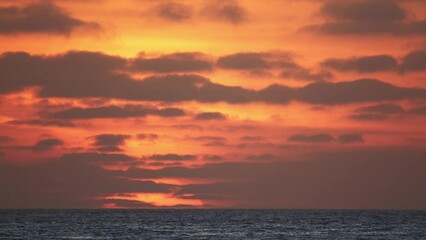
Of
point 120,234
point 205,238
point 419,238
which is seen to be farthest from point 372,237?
point 120,234

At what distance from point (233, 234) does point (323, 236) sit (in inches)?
563

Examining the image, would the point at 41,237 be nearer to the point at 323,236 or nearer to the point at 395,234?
the point at 323,236

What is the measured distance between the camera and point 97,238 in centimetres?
11394

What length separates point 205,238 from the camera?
377 ft

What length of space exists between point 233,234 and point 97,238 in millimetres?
23391

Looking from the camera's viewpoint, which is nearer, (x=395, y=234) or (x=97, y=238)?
(x=97, y=238)

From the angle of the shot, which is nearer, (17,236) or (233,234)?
(17,236)

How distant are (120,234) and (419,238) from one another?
1814 inches

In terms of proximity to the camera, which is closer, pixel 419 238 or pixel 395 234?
pixel 419 238

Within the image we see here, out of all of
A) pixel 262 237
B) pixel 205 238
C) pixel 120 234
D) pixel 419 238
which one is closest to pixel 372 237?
pixel 419 238

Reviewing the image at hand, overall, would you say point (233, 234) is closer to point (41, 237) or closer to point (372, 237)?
point (372, 237)

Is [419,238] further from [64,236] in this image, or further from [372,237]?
[64,236]

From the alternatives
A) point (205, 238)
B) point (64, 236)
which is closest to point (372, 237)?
point (205, 238)

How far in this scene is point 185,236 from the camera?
4695 inches
